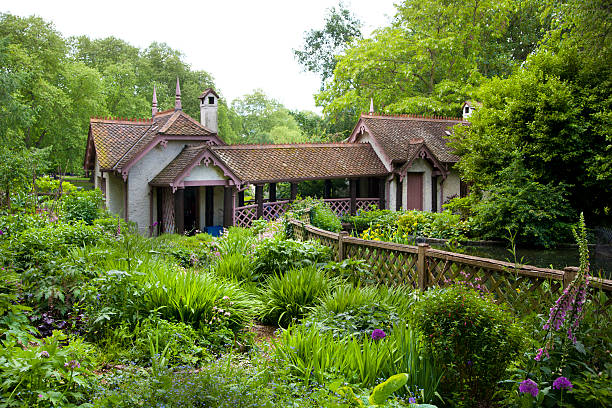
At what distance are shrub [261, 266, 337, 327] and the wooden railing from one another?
989mm

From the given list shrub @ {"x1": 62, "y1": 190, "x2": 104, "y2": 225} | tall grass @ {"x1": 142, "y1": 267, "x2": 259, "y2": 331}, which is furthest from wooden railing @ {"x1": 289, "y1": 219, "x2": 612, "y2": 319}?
shrub @ {"x1": 62, "y1": 190, "x2": 104, "y2": 225}

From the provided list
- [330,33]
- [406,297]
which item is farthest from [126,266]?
[330,33]

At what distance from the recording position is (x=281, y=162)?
22.4 meters

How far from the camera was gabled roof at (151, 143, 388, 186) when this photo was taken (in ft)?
65.1

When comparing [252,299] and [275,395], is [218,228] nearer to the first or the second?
[252,299]

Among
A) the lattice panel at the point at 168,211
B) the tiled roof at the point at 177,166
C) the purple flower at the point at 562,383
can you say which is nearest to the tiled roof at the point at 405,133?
the tiled roof at the point at 177,166

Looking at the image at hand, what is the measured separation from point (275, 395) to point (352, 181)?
2000 centimetres

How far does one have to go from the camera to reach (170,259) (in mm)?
9852

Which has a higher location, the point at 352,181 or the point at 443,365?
the point at 352,181

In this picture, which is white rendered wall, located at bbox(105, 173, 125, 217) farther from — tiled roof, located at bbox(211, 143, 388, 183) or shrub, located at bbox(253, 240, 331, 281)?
shrub, located at bbox(253, 240, 331, 281)

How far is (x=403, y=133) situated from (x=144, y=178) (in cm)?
1350

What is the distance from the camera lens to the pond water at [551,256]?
30.8ft

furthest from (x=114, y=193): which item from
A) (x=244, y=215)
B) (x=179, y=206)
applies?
(x=244, y=215)

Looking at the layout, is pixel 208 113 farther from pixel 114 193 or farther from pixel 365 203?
pixel 365 203
